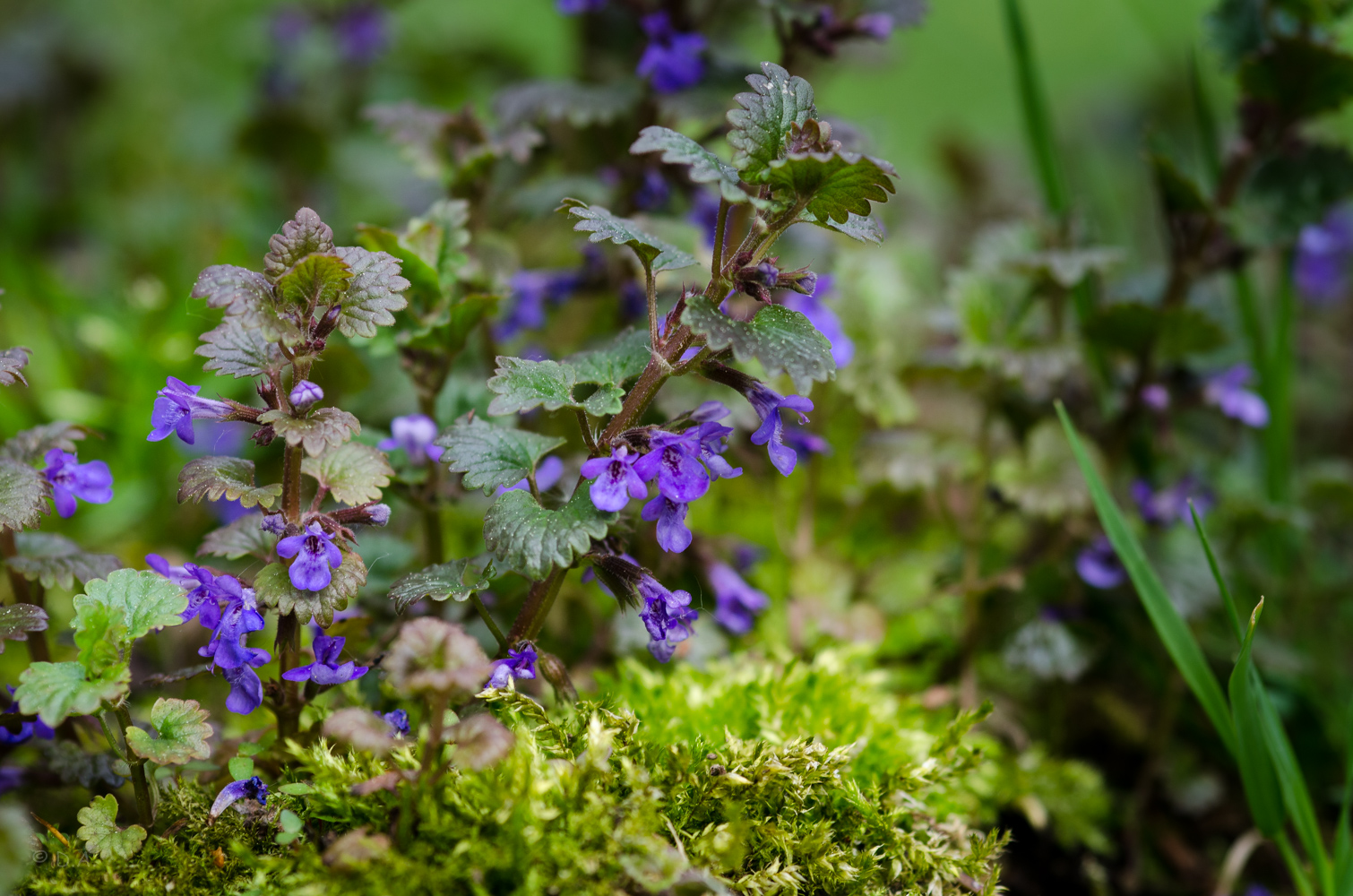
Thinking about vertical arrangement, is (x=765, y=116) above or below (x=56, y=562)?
above

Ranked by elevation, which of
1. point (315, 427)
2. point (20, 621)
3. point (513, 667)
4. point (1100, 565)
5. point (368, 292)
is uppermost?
point (368, 292)

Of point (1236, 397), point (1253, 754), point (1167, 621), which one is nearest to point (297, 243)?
point (1167, 621)

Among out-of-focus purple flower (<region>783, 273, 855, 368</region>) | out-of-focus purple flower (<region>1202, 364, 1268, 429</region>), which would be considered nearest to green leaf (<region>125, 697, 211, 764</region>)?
out-of-focus purple flower (<region>783, 273, 855, 368</region>)

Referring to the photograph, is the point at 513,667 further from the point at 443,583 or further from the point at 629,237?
the point at 629,237

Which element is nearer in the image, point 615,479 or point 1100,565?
point 615,479

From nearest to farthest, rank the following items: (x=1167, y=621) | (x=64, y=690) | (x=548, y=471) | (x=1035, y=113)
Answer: (x=64, y=690)
(x=1167, y=621)
(x=548, y=471)
(x=1035, y=113)

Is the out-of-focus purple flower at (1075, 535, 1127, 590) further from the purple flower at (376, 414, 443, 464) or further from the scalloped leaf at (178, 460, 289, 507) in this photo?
the scalloped leaf at (178, 460, 289, 507)

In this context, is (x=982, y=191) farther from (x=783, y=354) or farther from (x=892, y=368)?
(x=783, y=354)

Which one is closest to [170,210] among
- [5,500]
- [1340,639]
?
[5,500]

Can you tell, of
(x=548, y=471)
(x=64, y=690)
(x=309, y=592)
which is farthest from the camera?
(x=548, y=471)
